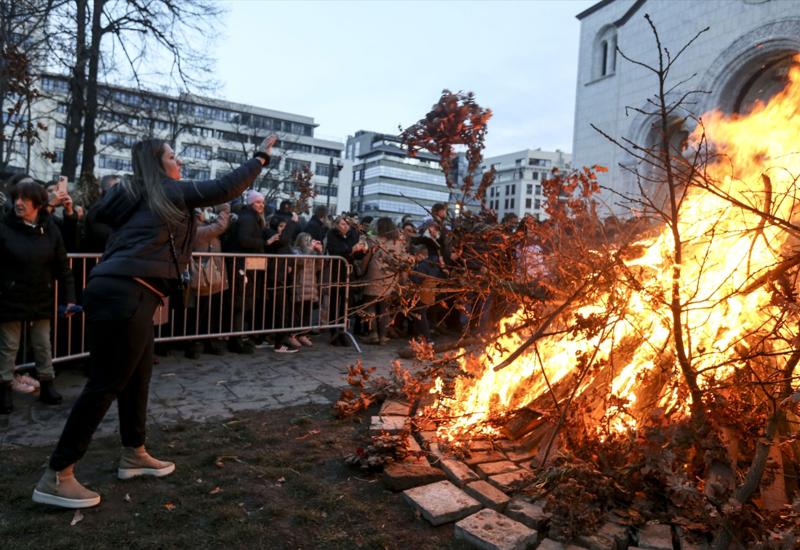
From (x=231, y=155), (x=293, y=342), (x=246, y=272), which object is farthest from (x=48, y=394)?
(x=231, y=155)

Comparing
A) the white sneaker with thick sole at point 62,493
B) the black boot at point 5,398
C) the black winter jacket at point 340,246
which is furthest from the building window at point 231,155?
the white sneaker with thick sole at point 62,493

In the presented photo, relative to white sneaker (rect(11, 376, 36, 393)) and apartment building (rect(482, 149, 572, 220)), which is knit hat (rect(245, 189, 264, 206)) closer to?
white sneaker (rect(11, 376, 36, 393))

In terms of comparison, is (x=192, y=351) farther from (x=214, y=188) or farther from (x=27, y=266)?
(x=214, y=188)

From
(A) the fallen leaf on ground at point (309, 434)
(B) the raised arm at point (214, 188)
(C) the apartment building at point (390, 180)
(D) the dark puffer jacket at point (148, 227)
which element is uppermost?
(C) the apartment building at point (390, 180)

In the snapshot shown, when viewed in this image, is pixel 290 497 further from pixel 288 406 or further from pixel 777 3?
pixel 777 3

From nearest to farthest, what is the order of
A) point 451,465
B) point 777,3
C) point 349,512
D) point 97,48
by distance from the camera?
point 349,512 → point 451,465 → point 97,48 → point 777,3

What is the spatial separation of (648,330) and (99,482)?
3.71 metres

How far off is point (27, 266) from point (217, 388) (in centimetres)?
206

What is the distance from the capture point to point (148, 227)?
132 inches

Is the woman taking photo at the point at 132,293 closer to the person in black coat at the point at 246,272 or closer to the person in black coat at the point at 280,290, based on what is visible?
the person in black coat at the point at 246,272

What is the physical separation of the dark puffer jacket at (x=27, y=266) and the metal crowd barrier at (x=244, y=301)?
0.81 m

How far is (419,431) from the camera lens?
430 centimetres

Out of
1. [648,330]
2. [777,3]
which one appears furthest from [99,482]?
[777,3]

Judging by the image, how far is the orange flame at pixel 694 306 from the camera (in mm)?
Result: 3631
